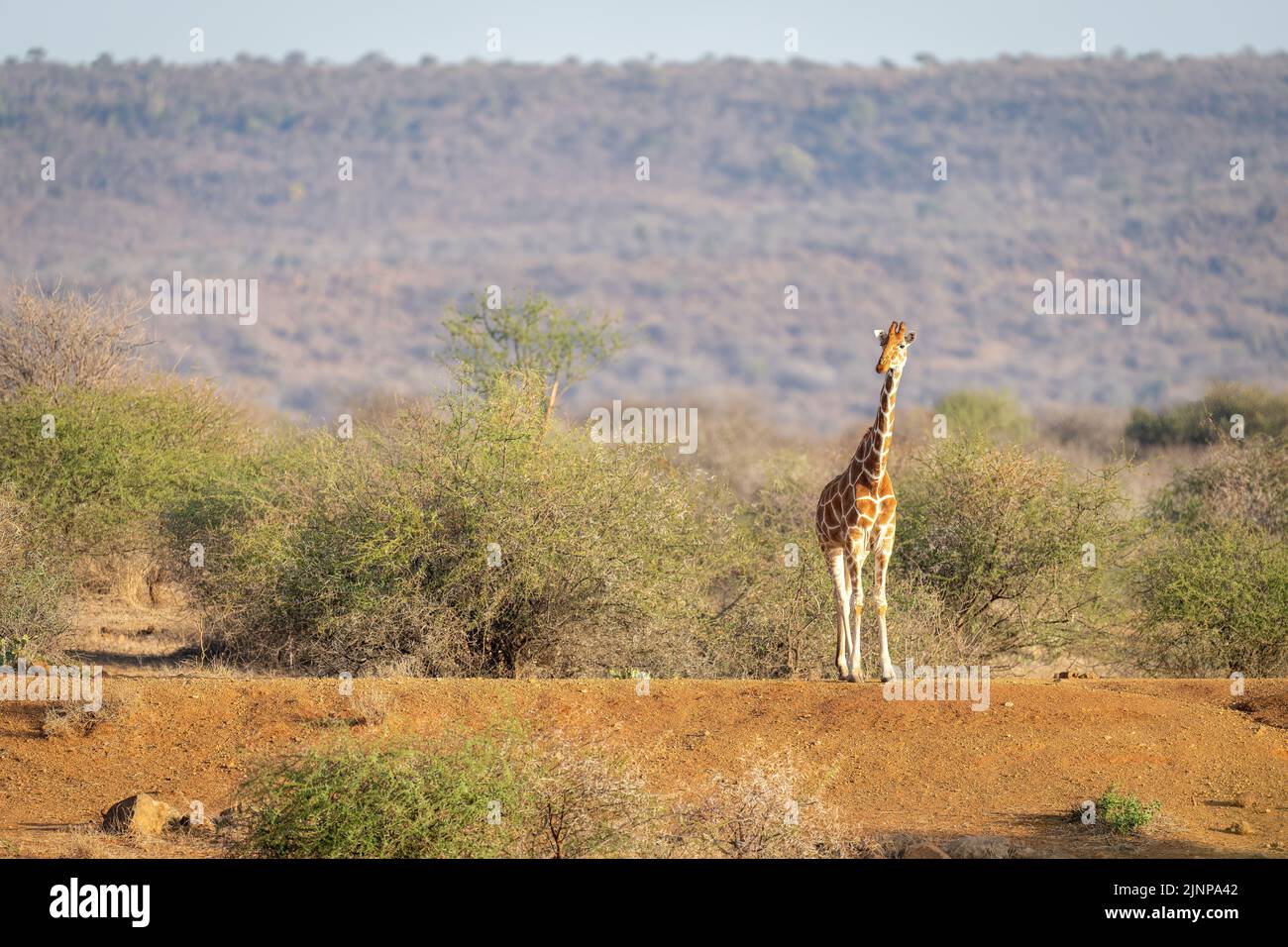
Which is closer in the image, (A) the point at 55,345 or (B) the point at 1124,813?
(B) the point at 1124,813

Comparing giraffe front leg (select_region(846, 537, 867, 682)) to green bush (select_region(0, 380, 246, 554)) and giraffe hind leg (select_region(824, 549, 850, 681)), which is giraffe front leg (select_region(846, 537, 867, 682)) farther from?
green bush (select_region(0, 380, 246, 554))

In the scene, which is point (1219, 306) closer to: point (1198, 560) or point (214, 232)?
point (214, 232)

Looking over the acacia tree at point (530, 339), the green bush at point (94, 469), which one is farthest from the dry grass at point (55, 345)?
the acacia tree at point (530, 339)

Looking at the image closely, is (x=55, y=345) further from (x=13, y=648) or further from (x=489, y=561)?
(x=489, y=561)

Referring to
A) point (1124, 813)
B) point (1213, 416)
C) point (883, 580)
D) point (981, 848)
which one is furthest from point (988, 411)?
point (981, 848)

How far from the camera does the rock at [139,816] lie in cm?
1047

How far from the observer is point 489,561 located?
584 inches

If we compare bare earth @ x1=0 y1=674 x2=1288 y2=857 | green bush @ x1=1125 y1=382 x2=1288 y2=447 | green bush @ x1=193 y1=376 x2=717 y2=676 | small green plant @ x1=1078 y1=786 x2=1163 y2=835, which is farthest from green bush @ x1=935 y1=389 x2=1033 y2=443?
small green plant @ x1=1078 y1=786 x2=1163 y2=835

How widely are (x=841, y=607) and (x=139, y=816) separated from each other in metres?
6.06

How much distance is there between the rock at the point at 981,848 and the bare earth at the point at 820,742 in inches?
16.2

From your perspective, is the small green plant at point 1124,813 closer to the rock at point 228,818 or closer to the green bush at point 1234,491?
the rock at point 228,818

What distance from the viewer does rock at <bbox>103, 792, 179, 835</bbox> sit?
34.3 feet

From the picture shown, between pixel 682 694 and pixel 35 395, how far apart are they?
12.7 meters
